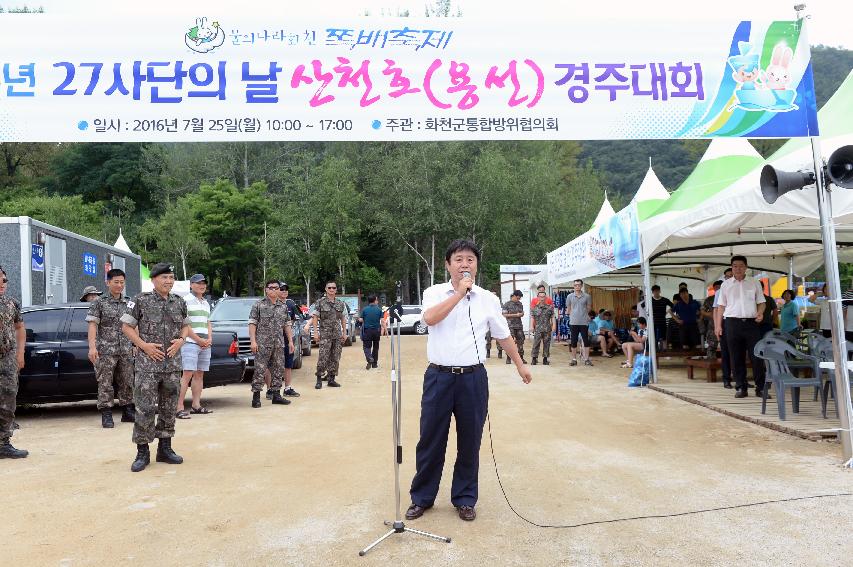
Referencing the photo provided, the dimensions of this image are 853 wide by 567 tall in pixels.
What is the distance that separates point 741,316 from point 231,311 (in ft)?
29.6

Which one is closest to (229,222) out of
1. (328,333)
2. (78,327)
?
(328,333)


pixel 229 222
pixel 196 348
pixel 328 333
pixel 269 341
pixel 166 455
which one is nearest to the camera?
pixel 166 455

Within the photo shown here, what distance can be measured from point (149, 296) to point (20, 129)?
169cm

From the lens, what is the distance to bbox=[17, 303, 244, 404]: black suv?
28.3 feet

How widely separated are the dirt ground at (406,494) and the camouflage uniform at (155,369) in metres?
0.40

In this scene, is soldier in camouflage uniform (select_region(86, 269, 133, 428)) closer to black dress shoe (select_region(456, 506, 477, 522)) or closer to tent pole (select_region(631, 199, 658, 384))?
black dress shoe (select_region(456, 506, 477, 522))

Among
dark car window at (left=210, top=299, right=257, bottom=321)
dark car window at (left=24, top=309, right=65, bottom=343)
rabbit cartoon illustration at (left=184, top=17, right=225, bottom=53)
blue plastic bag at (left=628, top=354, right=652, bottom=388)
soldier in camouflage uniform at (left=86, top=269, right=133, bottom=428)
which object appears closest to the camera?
rabbit cartoon illustration at (left=184, top=17, right=225, bottom=53)

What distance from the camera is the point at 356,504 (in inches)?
187

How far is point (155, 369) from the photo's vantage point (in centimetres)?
598

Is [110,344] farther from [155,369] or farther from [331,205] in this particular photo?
[331,205]

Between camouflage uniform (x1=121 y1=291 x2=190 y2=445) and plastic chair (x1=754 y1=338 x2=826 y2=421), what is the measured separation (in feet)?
20.4

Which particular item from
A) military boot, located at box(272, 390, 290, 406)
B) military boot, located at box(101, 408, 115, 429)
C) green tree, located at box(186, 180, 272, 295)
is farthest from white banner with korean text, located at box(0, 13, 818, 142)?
green tree, located at box(186, 180, 272, 295)

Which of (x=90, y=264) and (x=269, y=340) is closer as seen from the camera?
(x=269, y=340)

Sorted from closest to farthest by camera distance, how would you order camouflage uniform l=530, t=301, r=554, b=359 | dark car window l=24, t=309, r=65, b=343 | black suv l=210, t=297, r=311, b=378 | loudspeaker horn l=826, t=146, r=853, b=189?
loudspeaker horn l=826, t=146, r=853, b=189 → dark car window l=24, t=309, r=65, b=343 → black suv l=210, t=297, r=311, b=378 → camouflage uniform l=530, t=301, r=554, b=359
